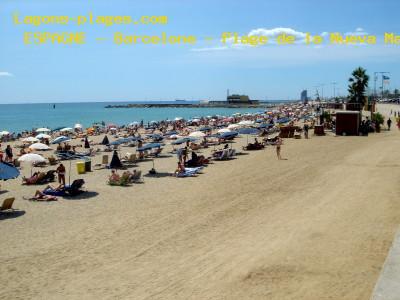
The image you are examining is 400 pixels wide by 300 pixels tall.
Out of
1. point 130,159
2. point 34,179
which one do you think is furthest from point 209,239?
point 130,159

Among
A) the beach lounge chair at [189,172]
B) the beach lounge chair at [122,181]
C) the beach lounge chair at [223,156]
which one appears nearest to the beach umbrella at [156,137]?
the beach lounge chair at [223,156]

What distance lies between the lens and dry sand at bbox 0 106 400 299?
6.91 metres

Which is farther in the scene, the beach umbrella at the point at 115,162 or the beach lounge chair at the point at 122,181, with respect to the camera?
the beach umbrella at the point at 115,162

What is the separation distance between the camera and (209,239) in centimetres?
929

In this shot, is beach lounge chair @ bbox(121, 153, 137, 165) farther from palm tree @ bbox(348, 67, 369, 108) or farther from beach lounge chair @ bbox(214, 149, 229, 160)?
palm tree @ bbox(348, 67, 369, 108)

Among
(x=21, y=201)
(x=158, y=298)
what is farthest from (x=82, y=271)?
(x=21, y=201)

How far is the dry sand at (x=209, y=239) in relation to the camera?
691cm

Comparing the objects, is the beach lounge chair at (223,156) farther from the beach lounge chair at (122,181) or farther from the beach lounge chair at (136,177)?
the beach lounge chair at (122,181)

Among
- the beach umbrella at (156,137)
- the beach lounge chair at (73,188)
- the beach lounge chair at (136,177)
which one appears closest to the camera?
the beach lounge chair at (73,188)

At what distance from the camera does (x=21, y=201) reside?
13531 mm

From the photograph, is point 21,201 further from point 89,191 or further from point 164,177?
point 164,177

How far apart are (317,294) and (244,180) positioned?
964cm

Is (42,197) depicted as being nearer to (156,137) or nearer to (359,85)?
(156,137)

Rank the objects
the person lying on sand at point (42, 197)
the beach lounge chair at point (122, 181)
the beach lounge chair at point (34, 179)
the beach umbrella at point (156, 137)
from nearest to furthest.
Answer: the person lying on sand at point (42, 197), the beach lounge chair at point (122, 181), the beach lounge chair at point (34, 179), the beach umbrella at point (156, 137)
